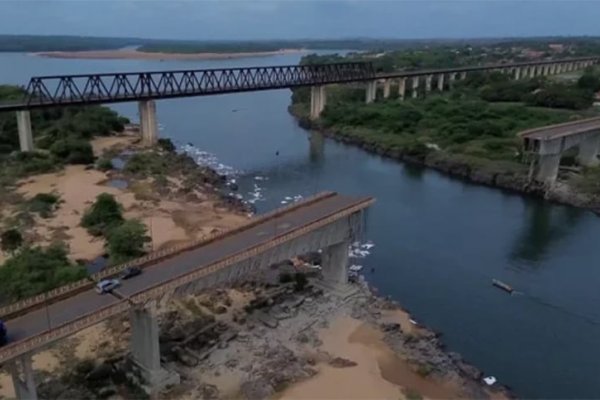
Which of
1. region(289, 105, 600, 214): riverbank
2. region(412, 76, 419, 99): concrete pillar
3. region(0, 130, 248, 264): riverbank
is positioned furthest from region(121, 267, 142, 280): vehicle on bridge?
region(412, 76, 419, 99): concrete pillar

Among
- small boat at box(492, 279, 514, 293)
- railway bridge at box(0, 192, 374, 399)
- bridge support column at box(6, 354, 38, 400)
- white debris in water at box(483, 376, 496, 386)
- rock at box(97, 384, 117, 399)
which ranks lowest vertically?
white debris in water at box(483, 376, 496, 386)

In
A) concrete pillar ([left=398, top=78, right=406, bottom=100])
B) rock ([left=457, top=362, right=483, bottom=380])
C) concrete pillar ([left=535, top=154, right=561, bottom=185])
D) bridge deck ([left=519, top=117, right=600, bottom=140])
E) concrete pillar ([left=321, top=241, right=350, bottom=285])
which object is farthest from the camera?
concrete pillar ([left=398, top=78, right=406, bottom=100])

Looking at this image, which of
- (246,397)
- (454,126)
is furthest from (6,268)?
(454,126)

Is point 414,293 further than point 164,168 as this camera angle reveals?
No

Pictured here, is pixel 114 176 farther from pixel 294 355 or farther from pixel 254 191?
pixel 294 355

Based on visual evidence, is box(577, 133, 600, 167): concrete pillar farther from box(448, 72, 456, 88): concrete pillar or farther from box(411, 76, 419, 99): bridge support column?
box(448, 72, 456, 88): concrete pillar

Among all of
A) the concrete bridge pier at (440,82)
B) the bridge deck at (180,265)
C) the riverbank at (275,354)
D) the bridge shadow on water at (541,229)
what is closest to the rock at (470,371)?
the riverbank at (275,354)

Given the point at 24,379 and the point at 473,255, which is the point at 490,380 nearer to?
the point at 473,255

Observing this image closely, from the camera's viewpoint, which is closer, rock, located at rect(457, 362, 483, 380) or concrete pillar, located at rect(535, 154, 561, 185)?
rock, located at rect(457, 362, 483, 380)
